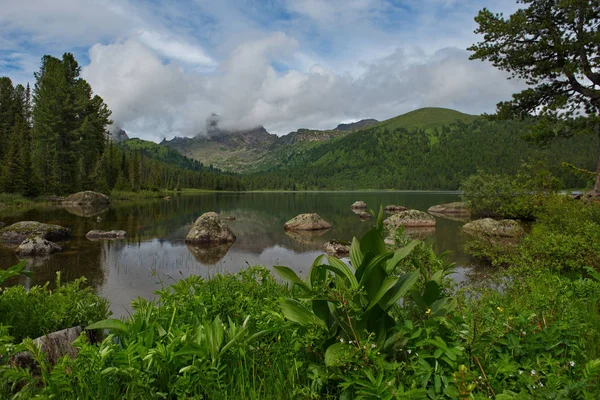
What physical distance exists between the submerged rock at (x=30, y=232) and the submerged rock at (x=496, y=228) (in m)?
28.4

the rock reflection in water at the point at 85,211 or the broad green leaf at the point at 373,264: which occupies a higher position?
the broad green leaf at the point at 373,264

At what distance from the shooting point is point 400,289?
3176 millimetres

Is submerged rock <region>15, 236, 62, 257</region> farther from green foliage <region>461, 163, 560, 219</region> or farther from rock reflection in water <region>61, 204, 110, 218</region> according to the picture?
green foliage <region>461, 163, 560, 219</region>

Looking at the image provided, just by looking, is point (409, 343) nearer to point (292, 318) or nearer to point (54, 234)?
point (292, 318)

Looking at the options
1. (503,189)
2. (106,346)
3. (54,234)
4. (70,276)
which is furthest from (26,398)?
(503,189)

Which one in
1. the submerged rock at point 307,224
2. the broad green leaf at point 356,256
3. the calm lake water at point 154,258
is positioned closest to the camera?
the broad green leaf at point 356,256

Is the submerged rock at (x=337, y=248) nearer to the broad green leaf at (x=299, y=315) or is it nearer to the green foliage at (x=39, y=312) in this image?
the green foliage at (x=39, y=312)

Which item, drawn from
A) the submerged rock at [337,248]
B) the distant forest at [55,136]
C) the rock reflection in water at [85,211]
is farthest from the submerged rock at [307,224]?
the distant forest at [55,136]

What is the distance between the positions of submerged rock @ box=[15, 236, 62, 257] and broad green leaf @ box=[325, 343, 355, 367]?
1862 cm

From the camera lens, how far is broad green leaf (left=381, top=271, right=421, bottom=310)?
3113 mm

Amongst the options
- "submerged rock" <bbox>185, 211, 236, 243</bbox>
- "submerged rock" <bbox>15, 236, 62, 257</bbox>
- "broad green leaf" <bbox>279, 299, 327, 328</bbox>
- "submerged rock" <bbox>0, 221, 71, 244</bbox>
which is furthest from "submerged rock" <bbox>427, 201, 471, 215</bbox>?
"broad green leaf" <bbox>279, 299, 327, 328</bbox>

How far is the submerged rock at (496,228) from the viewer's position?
75.5 ft

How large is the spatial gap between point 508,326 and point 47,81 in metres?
85.3

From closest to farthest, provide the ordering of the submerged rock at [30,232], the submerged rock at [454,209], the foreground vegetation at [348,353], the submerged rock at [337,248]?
1. the foreground vegetation at [348,353]
2. the submerged rock at [337,248]
3. the submerged rock at [30,232]
4. the submerged rock at [454,209]
